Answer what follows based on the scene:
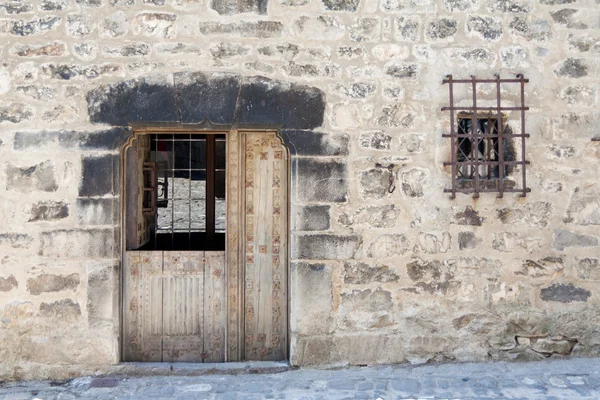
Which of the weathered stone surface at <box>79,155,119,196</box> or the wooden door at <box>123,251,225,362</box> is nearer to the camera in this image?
the weathered stone surface at <box>79,155,119,196</box>

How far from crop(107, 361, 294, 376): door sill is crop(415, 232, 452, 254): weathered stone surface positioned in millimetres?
1261

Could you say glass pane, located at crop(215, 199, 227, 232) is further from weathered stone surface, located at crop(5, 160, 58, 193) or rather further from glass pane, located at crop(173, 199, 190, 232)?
weathered stone surface, located at crop(5, 160, 58, 193)

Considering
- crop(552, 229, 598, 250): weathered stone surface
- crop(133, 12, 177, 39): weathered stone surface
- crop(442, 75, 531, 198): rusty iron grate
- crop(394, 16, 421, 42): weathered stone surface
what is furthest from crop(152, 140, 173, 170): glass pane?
crop(552, 229, 598, 250): weathered stone surface

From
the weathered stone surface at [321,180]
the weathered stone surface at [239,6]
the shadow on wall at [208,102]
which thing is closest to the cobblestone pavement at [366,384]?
the weathered stone surface at [321,180]

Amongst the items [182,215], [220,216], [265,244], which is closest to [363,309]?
[265,244]

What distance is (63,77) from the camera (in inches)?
157

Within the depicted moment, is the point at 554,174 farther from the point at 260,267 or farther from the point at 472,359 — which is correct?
the point at 260,267

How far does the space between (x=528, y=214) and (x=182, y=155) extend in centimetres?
260

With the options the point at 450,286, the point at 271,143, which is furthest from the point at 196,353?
the point at 450,286

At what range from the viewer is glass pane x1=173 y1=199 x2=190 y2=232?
175 inches

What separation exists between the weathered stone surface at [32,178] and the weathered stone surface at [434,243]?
8.44ft

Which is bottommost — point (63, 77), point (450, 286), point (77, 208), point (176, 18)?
point (450, 286)

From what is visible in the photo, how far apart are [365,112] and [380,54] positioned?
0.43 m

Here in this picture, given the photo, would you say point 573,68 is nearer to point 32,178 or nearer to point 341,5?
point 341,5
